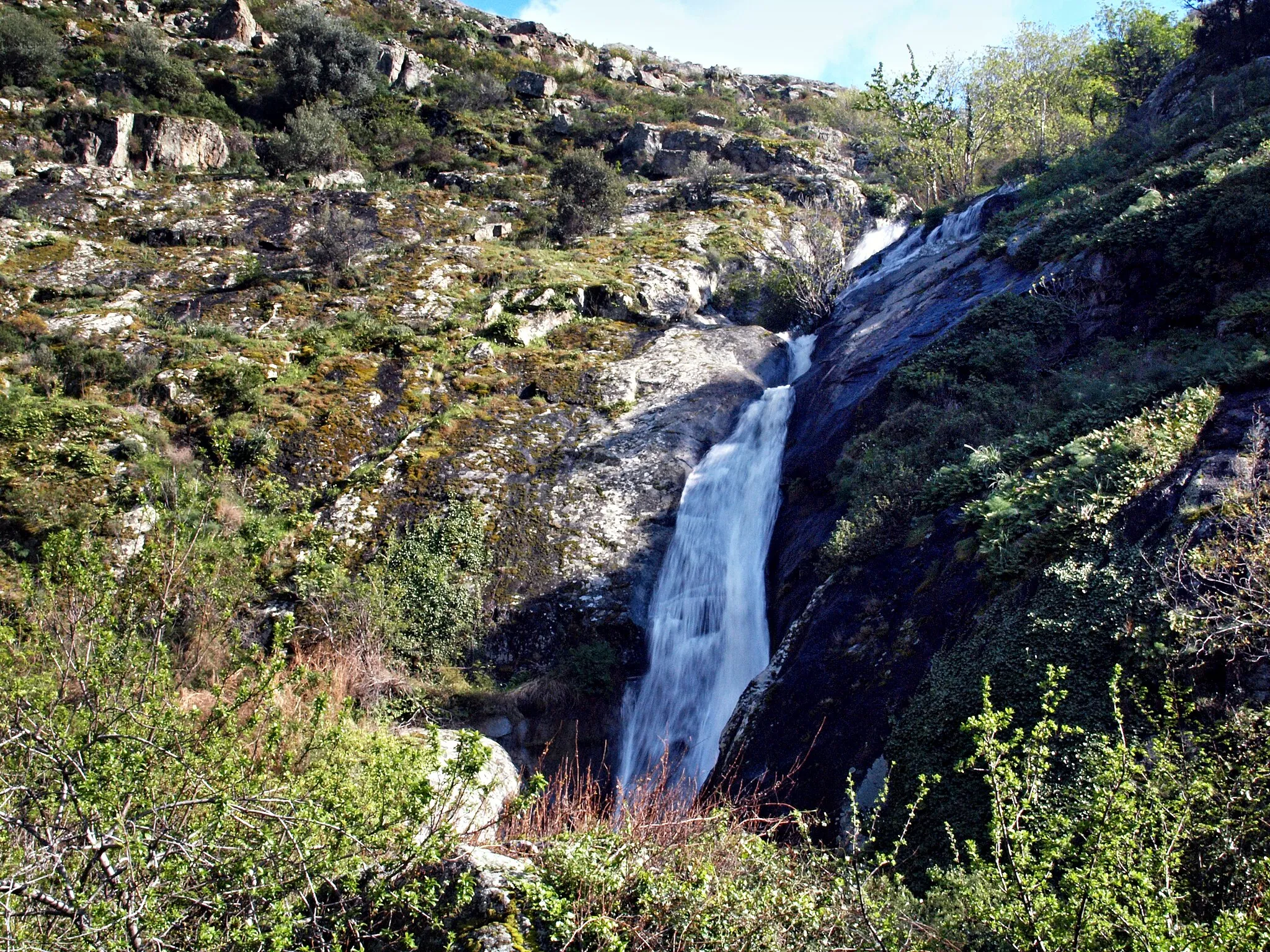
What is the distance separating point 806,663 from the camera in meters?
8.77

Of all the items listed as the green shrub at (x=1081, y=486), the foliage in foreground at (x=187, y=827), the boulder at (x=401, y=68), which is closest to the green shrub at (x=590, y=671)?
the green shrub at (x=1081, y=486)

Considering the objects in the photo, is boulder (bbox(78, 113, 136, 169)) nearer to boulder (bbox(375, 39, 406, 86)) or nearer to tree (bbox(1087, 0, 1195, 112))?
boulder (bbox(375, 39, 406, 86))

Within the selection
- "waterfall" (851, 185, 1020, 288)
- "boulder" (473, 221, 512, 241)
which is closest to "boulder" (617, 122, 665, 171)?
"boulder" (473, 221, 512, 241)

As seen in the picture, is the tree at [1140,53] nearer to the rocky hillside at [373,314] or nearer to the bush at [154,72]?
the rocky hillside at [373,314]

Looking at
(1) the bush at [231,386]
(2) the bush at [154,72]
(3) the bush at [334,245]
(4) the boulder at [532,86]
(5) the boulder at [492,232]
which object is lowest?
(1) the bush at [231,386]

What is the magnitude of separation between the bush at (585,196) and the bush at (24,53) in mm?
18886

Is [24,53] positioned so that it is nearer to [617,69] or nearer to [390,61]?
[390,61]

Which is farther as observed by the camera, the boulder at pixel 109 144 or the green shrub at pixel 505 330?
the boulder at pixel 109 144

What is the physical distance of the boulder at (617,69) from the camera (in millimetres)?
43094

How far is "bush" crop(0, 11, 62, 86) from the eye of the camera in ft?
83.8

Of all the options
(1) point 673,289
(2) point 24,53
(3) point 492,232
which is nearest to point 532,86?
(3) point 492,232

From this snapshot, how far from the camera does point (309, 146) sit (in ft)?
85.8

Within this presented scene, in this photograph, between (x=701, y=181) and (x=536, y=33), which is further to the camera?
(x=536, y=33)

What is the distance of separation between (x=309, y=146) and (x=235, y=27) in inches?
593
